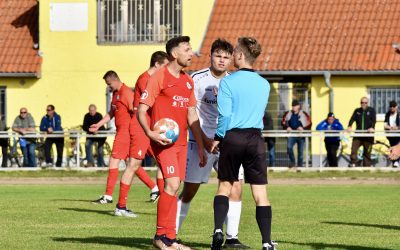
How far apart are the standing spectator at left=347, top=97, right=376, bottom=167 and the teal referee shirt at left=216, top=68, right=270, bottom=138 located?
2134 cm

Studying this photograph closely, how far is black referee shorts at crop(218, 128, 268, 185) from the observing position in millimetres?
12523

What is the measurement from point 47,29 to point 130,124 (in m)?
21.9

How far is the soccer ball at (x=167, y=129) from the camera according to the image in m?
13.1

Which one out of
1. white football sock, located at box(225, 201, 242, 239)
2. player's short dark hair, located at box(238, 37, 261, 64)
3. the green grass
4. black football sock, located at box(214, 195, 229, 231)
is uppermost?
player's short dark hair, located at box(238, 37, 261, 64)

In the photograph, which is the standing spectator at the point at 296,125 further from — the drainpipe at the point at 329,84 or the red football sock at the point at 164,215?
the red football sock at the point at 164,215

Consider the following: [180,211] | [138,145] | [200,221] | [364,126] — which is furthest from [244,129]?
[364,126]

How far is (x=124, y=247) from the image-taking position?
1366 cm

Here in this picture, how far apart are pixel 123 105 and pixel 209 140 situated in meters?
5.99

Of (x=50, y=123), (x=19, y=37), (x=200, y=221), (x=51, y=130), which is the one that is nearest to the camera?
(x=200, y=221)

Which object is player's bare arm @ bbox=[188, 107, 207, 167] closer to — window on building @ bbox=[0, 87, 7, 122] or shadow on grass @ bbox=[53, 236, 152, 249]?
shadow on grass @ bbox=[53, 236, 152, 249]

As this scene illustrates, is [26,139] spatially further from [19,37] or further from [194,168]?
[194,168]

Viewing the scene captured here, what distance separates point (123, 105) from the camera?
19719 mm

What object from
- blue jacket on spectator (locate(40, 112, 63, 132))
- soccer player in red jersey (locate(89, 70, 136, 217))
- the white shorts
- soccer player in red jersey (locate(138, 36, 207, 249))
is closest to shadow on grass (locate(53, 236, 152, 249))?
soccer player in red jersey (locate(138, 36, 207, 249))

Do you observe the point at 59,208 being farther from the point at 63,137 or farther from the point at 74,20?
the point at 74,20
